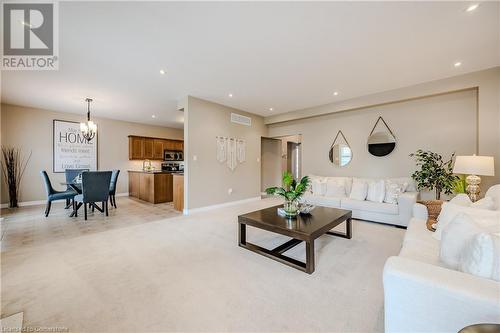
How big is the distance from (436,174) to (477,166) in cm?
67

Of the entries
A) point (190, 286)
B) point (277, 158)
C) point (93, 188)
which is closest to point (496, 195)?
point (190, 286)

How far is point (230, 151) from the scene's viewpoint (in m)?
5.48

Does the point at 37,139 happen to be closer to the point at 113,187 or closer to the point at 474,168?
the point at 113,187

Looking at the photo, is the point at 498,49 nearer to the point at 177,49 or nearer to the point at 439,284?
the point at 439,284

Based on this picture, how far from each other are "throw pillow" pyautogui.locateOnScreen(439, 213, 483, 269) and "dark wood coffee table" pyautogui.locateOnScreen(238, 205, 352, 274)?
0.99 meters

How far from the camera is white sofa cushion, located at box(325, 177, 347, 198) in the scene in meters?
4.45

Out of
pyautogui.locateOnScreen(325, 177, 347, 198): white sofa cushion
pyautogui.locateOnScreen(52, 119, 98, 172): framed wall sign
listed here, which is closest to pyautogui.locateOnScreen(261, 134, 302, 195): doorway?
pyautogui.locateOnScreen(325, 177, 347, 198): white sofa cushion

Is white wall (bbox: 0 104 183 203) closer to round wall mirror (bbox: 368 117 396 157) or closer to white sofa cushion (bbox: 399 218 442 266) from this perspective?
round wall mirror (bbox: 368 117 396 157)

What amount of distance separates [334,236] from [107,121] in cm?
748

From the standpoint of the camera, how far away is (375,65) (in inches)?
123

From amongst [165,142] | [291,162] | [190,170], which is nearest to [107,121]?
[165,142]

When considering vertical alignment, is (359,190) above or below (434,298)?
above

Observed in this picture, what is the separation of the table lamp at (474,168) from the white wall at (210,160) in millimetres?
4444

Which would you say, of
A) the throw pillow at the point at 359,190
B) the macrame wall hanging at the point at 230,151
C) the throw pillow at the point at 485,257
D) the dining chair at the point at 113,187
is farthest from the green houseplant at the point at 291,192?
the dining chair at the point at 113,187
